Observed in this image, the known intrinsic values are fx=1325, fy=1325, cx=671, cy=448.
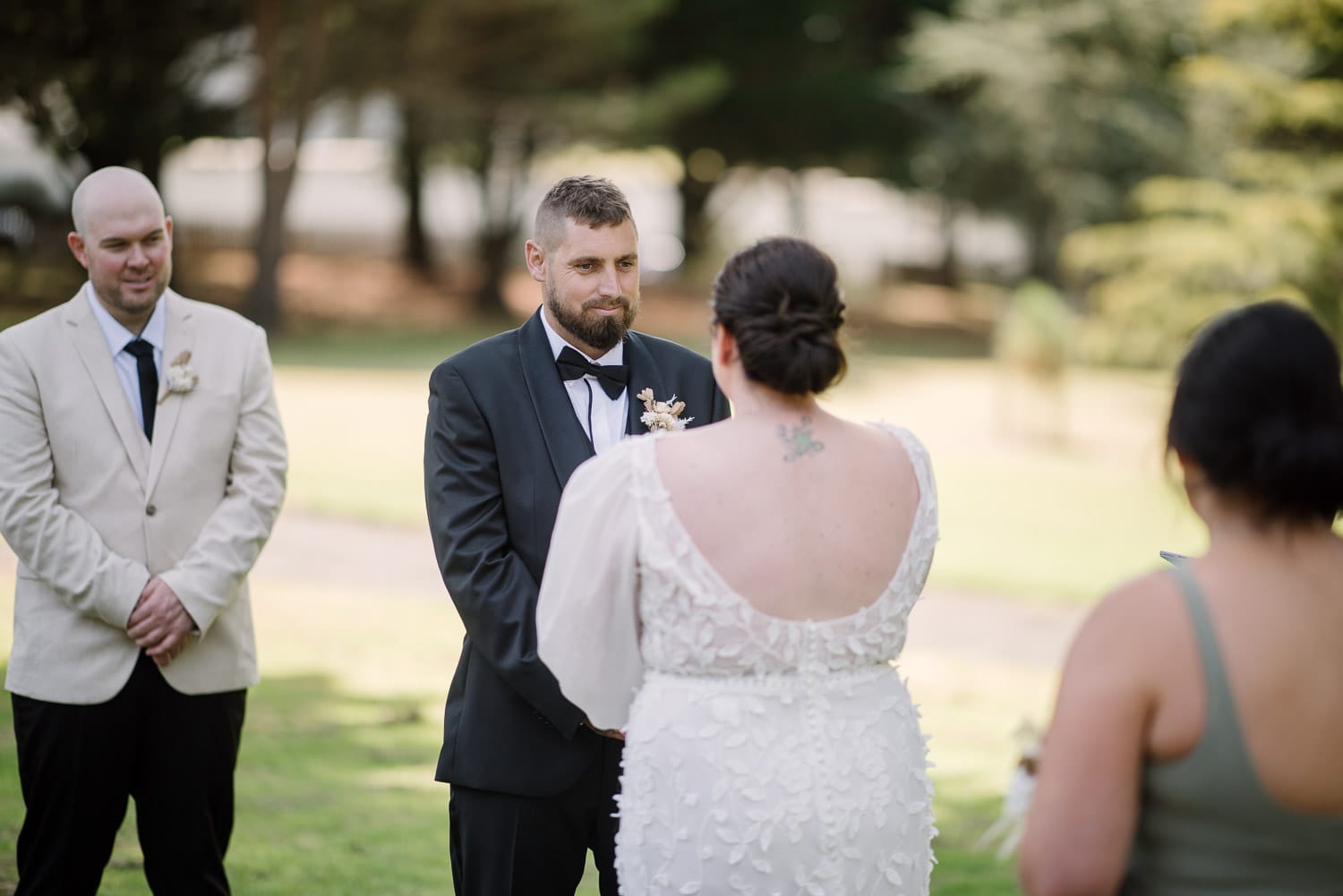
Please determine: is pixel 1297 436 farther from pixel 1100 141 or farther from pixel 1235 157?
pixel 1100 141

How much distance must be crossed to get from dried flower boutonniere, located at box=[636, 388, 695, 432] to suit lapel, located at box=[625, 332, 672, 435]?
1.4 inches

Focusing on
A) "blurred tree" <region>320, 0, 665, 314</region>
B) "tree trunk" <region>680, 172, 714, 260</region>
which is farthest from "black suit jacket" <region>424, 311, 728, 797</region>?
"tree trunk" <region>680, 172, 714, 260</region>

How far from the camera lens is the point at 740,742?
2.55m

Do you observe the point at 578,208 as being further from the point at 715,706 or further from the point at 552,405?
the point at 715,706

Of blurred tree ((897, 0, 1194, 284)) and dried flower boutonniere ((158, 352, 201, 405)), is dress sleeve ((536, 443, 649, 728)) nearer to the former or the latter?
dried flower boutonniere ((158, 352, 201, 405))

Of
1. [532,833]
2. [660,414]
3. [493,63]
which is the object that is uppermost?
[493,63]

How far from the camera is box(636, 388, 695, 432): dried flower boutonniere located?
3.40 metres

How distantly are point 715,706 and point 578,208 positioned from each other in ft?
4.99

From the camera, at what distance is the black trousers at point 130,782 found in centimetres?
388

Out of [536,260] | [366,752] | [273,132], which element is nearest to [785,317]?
[536,260]

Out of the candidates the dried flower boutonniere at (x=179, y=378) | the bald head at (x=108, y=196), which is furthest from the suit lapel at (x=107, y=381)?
the bald head at (x=108, y=196)

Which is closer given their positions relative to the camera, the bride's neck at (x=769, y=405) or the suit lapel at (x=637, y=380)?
the bride's neck at (x=769, y=405)

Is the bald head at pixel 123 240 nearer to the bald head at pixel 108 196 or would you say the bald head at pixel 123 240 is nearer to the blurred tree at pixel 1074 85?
the bald head at pixel 108 196

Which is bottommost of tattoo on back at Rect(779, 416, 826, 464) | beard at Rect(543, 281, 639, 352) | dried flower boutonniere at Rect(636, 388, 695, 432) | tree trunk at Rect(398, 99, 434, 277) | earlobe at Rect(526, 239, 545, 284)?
dried flower boutonniere at Rect(636, 388, 695, 432)
